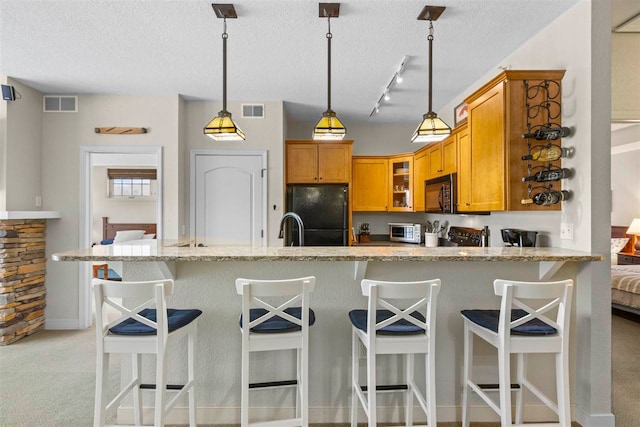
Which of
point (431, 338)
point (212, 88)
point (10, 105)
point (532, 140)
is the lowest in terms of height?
point (431, 338)

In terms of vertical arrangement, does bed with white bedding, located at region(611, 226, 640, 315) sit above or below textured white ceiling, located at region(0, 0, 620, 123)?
below

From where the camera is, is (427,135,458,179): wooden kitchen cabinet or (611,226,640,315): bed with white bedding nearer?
(427,135,458,179): wooden kitchen cabinet

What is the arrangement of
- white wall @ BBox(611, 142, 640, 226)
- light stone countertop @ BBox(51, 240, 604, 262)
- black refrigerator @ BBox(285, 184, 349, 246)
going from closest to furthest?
light stone countertop @ BBox(51, 240, 604, 262)
black refrigerator @ BBox(285, 184, 349, 246)
white wall @ BBox(611, 142, 640, 226)

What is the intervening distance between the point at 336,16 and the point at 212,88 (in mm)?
1892

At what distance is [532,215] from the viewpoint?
9.21ft

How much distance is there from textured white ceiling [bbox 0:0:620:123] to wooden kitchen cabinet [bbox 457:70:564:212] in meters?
0.46

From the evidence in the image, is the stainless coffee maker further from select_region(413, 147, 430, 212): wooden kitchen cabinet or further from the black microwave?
select_region(413, 147, 430, 212): wooden kitchen cabinet

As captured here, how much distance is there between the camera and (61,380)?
2.89 metres

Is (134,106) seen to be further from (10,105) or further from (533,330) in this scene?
(533,330)

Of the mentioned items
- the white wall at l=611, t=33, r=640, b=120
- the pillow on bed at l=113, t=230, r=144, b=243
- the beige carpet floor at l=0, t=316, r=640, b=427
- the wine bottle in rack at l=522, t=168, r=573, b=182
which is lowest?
the beige carpet floor at l=0, t=316, r=640, b=427

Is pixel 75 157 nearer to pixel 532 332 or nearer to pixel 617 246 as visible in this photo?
pixel 532 332

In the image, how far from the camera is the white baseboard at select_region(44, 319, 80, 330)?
13.5ft

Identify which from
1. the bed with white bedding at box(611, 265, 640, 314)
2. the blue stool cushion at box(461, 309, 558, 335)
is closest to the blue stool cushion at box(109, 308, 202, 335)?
the blue stool cushion at box(461, 309, 558, 335)

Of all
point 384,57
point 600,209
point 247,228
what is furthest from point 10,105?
point 600,209
